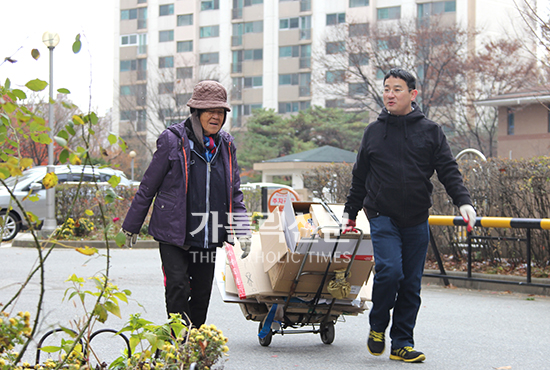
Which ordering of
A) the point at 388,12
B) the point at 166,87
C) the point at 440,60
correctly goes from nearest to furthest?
the point at 440,60, the point at 166,87, the point at 388,12

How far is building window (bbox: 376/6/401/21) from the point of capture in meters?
55.0

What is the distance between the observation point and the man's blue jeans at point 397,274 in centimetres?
481

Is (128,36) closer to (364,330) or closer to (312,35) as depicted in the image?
(312,35)

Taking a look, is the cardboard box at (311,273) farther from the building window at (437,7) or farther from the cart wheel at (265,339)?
the building window at (437,7)

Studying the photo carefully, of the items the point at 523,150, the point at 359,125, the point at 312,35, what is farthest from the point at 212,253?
the point at 312,35

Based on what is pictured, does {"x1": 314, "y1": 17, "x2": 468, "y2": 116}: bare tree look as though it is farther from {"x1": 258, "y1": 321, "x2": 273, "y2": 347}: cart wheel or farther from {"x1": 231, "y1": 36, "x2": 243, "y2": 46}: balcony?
{"x1": 231, "y1": 36, "x2": 243, "y2": 46}: balcony

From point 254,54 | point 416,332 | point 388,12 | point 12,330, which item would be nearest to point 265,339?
→ point 416,332

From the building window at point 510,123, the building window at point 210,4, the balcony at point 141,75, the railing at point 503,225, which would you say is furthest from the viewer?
the building window at point 210,4

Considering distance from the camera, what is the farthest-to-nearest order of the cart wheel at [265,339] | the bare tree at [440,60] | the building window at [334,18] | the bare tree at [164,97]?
the building window at [334,18], the bare tree at [164,97], the bare tree at [440,60], the cart wheel at [265,339]

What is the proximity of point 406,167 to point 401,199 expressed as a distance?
246 millimetres

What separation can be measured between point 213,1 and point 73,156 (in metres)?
65.6

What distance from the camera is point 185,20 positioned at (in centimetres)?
6581

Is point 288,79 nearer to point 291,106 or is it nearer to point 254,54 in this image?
point 291,106

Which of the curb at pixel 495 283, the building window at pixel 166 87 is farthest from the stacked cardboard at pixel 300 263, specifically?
the building window at pixel 166 87
